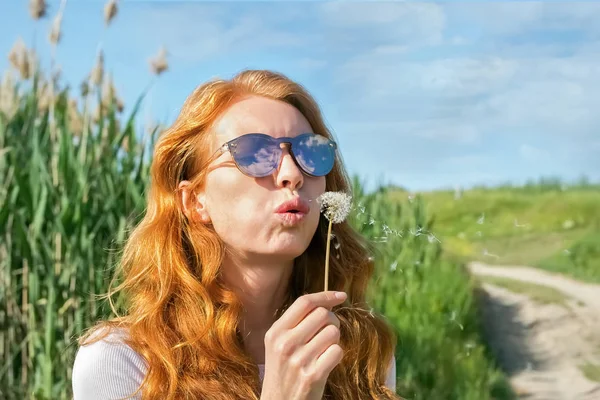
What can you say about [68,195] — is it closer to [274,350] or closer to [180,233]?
[180,233]

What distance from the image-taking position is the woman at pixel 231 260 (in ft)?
5.08

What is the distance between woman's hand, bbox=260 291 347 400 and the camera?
50.9 inches

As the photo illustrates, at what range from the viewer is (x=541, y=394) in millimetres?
6203

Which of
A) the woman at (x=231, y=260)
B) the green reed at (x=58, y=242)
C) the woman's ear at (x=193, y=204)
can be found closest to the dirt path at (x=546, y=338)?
the green reed at (x=58, y=242)

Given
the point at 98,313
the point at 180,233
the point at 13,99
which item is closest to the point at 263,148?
the point at 180,233

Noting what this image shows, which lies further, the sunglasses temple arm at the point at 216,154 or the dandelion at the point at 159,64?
the dandelion at the point at 159,64

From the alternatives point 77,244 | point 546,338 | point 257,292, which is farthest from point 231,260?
point 546,338

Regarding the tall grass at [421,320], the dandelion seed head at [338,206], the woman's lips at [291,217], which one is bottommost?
the tall grass at [421,320]

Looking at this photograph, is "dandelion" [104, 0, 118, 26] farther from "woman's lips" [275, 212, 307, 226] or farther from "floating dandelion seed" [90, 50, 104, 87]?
"woman's lips" [275, 212, 307, 226]

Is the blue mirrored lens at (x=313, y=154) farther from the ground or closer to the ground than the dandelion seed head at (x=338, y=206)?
farther from the ground

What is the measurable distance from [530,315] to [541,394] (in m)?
1.59

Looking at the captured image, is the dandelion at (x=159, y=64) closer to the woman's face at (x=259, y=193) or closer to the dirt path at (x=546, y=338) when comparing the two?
the woman's face at (x=259, y=193)

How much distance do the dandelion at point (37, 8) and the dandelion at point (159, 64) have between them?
2.13 ft

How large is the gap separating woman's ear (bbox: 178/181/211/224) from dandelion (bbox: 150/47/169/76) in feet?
8.19
